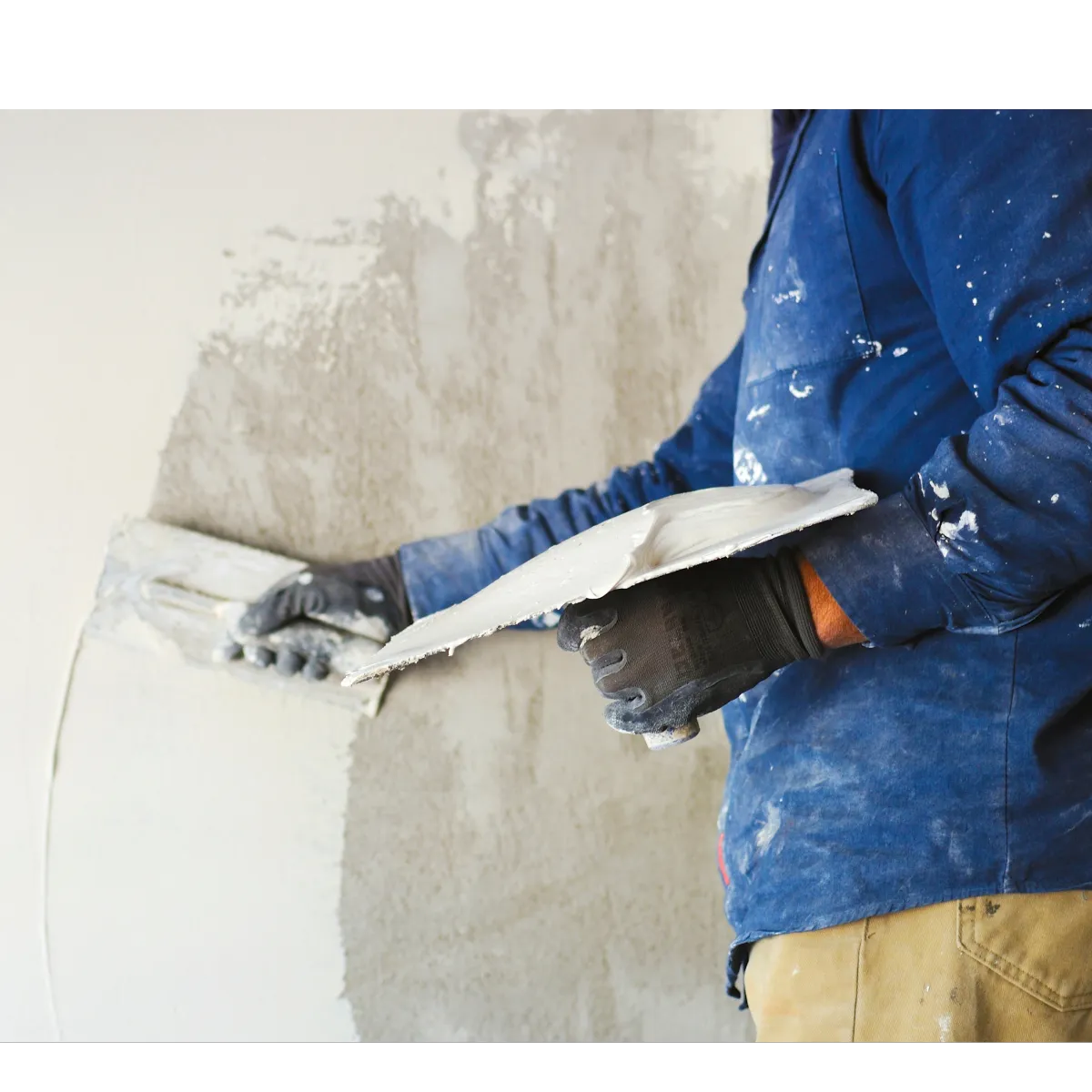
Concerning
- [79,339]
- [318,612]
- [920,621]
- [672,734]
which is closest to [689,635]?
[672,734]

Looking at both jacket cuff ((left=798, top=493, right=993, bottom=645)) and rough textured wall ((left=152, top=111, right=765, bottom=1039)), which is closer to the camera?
jacket cuff ((left=798, top=493, right=993, bottom=645))

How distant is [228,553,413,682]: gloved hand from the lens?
5.59ft

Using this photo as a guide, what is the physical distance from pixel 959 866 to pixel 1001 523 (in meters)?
0.38

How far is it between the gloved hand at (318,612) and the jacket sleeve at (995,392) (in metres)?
0.86

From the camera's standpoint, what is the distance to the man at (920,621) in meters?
0.98

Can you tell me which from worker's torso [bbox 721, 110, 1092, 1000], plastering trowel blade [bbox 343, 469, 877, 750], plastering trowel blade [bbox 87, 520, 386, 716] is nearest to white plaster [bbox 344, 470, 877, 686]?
plastering trowel blade [bbox 343, 469, 877, 750]

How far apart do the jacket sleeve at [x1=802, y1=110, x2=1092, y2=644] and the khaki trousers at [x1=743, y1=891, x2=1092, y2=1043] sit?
0.31 metres

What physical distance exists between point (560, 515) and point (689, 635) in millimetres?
653

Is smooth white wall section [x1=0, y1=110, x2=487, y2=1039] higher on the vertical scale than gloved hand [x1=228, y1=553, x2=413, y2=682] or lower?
higher

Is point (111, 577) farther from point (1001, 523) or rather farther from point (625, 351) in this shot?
point (1001, 523)

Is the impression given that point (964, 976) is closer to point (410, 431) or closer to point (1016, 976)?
point (1016, 976)

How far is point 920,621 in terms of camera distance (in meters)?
1.06

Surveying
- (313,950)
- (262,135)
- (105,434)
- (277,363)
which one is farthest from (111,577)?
(262,135)

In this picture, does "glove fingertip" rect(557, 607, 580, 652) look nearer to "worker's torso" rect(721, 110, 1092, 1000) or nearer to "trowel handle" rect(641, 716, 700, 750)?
"trowel handle" rect(641, 716, 700, 750)
